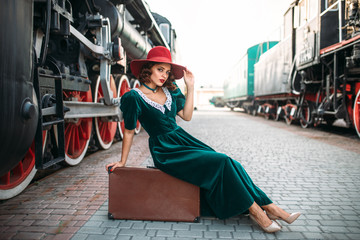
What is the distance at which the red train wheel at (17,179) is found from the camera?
107 inches

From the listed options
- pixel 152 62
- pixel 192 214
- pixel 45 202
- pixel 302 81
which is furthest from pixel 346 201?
pixel 302 81

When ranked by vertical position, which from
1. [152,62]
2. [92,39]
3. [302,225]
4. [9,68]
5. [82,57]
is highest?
[92,39]

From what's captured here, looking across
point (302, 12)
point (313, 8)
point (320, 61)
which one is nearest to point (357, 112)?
point (320, 61)

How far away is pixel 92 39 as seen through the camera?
421cm

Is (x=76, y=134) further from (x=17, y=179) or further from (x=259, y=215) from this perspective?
(x=259, y=215)

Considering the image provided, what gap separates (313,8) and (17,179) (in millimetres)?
8798

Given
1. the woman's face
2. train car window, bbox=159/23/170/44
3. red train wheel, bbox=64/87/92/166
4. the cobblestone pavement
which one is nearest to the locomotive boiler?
red train wheel, bbox=64/87/92/166

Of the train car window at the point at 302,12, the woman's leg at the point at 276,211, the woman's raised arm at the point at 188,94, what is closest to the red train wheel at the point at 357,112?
the train car window at the point at 302,12

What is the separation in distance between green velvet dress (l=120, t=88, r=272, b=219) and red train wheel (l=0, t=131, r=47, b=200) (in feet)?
4.34

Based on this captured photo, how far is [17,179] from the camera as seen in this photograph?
290cm

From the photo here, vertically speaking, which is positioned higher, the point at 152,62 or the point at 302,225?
the point at 152,62

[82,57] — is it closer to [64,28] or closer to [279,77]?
[64,28]

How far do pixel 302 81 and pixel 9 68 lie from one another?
9.37 meters

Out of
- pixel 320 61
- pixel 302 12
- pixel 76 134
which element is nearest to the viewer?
pixel 76 134
